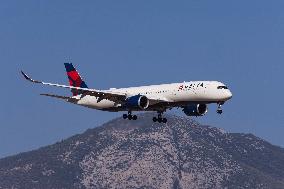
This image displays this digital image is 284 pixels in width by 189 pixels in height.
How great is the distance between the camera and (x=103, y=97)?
491 feet

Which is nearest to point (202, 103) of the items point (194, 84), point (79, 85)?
point (194, 84)

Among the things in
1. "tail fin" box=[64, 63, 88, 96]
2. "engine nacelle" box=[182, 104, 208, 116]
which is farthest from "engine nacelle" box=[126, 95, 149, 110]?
"tail fin" box=[64, 63, 88, 96]

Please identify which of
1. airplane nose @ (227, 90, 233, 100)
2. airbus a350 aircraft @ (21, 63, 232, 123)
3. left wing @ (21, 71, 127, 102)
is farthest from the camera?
left wing @ (21, 71, 127, 102)

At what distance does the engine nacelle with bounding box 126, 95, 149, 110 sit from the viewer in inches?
5687

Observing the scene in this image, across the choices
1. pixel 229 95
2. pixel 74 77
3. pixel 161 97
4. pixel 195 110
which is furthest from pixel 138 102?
pixel 74 77

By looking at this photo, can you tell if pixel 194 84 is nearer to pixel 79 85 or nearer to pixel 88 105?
pixel 88 105

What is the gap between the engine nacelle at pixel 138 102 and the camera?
144450 millimetres

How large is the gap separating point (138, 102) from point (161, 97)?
4.86 metres

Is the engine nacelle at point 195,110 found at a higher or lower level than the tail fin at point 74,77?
lower

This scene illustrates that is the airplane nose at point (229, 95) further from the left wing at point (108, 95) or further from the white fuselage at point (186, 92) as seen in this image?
the left wing at point (108, 95)

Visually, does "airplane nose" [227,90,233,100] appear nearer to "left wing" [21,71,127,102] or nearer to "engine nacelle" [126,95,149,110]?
"engine nacelle" [126,95,149,110]

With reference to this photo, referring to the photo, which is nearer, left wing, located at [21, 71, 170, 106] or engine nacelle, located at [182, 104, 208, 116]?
left wing, located at [21, 71, 170, 106]

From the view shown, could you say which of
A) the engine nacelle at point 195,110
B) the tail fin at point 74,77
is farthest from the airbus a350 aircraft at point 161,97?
the tail fin at point 74,77

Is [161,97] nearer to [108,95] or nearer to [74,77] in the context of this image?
[108,95]
